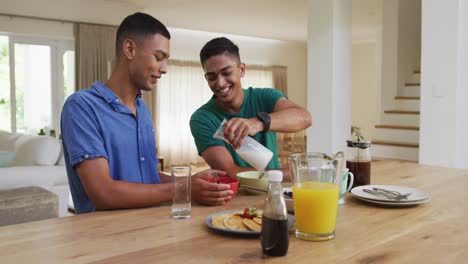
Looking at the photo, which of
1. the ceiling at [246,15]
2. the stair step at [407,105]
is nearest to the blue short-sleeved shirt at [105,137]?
the stair step at [407,105]

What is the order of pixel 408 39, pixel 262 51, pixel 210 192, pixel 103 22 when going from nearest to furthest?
pixel 210 192 → pixel 408 39 → pixel 103 22 → pixel 262 51

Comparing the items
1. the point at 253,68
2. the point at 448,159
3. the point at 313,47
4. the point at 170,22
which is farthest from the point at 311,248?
the point at 253,68

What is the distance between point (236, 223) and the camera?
3.85 feet

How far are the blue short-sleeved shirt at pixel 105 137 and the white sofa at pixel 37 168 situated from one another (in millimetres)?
2475

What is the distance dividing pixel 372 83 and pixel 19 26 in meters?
8.14

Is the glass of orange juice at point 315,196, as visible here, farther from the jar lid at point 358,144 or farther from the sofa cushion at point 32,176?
the sofa cushion at point 32,176

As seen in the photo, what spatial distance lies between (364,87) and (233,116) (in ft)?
33.1

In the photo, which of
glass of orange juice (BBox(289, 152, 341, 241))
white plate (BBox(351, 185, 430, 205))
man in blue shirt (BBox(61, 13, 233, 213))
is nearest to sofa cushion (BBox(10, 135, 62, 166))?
man in blue shirt (BBox(61, 13, 233, 213))

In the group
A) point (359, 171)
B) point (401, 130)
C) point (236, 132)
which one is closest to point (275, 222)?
point (236, 132)

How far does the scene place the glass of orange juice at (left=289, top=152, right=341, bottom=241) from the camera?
42.9 inches

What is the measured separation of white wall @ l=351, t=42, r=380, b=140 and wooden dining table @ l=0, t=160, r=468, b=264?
1047 centimetres

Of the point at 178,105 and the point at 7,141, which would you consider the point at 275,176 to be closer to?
the point at 7,141

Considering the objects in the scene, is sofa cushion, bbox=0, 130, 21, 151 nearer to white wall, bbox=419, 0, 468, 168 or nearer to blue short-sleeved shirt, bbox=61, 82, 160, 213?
blue short-sleeved shirt, bbox=61, 82, 160, 213

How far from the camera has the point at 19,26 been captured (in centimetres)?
648
